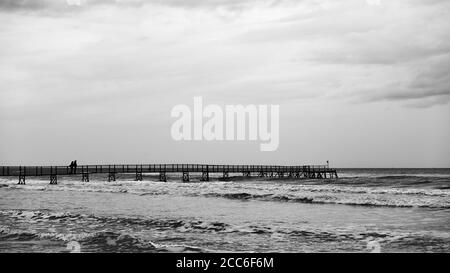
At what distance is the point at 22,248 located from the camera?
35.3 feet

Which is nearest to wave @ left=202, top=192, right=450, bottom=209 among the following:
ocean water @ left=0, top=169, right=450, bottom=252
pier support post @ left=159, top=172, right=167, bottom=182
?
ocean water @ left=0, top=169, right=450, bottom=252

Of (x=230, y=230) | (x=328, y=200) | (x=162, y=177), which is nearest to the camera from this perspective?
(x=230, y=230)

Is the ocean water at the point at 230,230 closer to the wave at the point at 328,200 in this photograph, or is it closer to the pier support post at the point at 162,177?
the wave at the point at 328,200

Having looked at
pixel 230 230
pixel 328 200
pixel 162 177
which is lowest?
pixel 162 177

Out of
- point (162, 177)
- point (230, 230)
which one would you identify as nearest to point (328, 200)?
point (230, 230)

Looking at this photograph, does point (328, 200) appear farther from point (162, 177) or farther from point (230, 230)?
point (162, 177)

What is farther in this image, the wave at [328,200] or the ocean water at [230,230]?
the wave at [328,200]

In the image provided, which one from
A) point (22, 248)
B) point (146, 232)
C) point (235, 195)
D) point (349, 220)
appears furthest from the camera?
point (235, 195)

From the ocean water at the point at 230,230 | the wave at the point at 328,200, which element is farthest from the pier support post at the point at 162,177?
the ocean water at the point at 230,230
